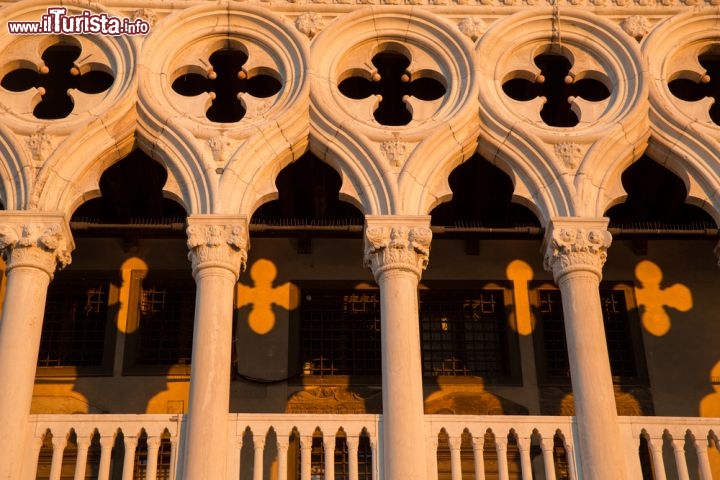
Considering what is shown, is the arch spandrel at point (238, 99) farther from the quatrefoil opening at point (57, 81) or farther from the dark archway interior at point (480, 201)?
the dark archway interior at point (480, 201)

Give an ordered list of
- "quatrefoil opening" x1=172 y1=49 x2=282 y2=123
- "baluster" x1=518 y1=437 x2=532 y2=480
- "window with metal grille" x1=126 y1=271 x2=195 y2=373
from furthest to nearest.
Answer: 1. "window with metal grille" x1=126 y1=271 x2=195 y2=373
2. "quatrefoil opening" x1=172 y1=49 x2=282 y2=123
3. "baluster" x1=518 y1=437 x2=532 y2=480

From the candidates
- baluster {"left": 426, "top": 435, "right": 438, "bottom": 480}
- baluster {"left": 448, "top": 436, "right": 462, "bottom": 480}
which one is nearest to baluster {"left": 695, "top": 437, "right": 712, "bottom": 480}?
baluster {"left": 448, "top": 436, "right": 462, "bottom": 480}

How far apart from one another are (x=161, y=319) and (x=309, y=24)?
15.5 feet

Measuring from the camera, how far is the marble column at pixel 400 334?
11.3m

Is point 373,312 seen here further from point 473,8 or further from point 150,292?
point 473,8

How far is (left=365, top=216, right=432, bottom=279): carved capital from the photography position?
1231 cm

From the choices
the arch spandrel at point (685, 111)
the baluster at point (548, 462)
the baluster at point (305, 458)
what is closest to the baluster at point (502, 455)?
the baluster at point (548, 462)

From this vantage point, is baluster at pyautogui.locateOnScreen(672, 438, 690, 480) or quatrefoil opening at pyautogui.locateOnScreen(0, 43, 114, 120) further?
quatrefoil opening at pyautogui.locateOnScreen(0, 43, 114, 120)

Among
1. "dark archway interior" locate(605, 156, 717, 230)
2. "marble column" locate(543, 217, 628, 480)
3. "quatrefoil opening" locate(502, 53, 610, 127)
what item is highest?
"quatrefoil opening" locate(502, 53, 610, 127)

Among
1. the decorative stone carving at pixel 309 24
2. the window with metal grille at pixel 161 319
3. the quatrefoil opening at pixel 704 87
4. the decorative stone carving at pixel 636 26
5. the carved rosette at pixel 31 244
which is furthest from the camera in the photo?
the window with metal grille at pixel 161 319

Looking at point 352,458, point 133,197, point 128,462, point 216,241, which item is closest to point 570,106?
point 216,241

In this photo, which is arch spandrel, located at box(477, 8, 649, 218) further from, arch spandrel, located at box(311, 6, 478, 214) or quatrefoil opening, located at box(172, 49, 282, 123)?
quatrefoil opening, located at box(172, 49, 282, 123)

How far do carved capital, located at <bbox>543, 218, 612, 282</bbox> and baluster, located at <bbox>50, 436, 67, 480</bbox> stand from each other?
18.3 ft

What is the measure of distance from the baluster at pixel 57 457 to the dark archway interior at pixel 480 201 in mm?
→ 6448
